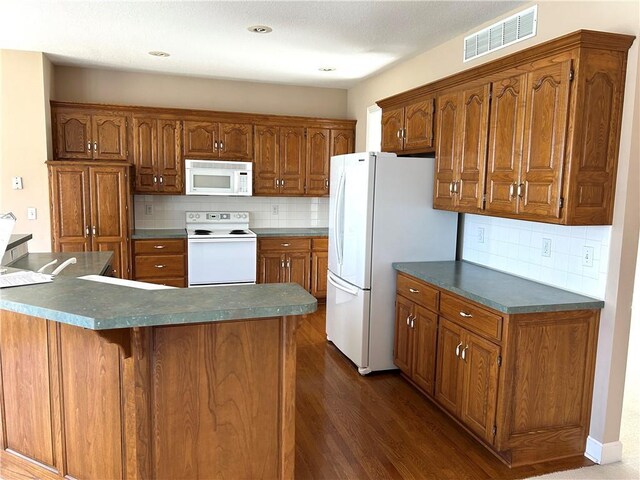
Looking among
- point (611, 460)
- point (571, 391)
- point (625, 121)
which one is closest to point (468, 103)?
point (625, 121)

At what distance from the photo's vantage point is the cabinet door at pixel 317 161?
5.81 m

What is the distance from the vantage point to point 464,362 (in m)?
2.82

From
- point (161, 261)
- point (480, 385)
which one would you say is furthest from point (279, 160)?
point (480, 385)

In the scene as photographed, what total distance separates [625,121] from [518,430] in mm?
1717

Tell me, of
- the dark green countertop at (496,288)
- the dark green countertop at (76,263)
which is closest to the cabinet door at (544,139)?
the dark green countertop at (496,288)

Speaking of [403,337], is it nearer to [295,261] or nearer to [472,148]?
[472,148]

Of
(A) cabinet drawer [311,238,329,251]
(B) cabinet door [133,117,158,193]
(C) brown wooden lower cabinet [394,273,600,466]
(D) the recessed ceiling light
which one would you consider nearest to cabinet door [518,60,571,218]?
(C) brown wooden lower cabinet [394,273,600,466]

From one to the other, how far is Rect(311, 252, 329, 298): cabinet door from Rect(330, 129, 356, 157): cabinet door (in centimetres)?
127

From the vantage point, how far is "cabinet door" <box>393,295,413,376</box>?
3496 mm

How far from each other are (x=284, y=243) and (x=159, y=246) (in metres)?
1.41

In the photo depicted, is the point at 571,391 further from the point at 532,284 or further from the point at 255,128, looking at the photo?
the point at 255,128

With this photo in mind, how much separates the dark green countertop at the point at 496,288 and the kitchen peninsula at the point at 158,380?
1.17 metres

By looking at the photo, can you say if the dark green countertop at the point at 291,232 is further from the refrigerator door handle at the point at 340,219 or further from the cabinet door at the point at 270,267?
the refrigerator door handle at the point at 340,219

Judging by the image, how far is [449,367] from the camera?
298cm
